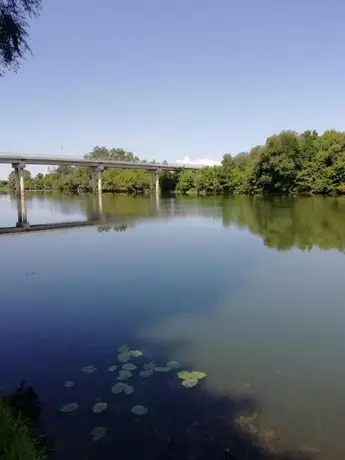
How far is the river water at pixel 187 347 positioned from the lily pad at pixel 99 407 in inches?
3.2

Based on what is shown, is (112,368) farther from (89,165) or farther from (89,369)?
(89,165)

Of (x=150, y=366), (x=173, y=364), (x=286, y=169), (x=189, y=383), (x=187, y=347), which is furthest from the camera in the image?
(x=286, y=169)

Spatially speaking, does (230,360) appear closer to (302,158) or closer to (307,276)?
(307,276)

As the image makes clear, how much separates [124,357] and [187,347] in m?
1.35

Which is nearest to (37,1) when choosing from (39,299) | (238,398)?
(39,299)

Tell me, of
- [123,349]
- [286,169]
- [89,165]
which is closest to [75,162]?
[89,165]

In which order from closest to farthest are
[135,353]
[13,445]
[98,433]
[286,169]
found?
1. [13,445]
2. [98,433]
3. [135,353]
4. [286,169]

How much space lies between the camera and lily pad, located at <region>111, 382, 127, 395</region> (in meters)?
6.51

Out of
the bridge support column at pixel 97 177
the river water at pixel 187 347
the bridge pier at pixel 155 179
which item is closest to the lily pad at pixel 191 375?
the river water at pixel 187 347

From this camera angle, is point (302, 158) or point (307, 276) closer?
point (307, 276)

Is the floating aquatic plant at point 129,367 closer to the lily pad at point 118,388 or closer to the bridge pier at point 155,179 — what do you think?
the lily pad at point 118,388

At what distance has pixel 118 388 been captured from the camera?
659 centimetres

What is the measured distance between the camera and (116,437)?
5.43 metres

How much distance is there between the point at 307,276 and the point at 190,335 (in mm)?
6798
